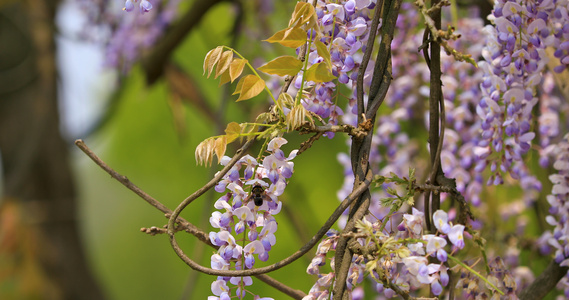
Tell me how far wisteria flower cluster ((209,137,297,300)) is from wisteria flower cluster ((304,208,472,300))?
0.22 ft

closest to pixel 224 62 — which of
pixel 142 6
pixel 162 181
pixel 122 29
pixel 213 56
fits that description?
pixel 213 56

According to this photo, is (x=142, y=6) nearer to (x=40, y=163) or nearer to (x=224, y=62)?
(x=224, y=62)

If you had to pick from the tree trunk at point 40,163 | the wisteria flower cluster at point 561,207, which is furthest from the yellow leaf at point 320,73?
the tree trunk at point 40,163

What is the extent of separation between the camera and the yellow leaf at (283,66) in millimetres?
540

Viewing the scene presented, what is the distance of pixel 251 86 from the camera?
22.4 inches

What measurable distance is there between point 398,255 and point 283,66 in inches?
8.3

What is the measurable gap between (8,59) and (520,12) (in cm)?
315

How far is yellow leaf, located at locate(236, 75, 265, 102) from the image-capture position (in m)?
0.56

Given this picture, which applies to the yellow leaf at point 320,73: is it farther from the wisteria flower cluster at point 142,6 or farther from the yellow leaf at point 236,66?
the wisteria flower cluster at point 142,6

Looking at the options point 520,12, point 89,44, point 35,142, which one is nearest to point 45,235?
point 35,142

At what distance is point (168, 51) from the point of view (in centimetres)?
182

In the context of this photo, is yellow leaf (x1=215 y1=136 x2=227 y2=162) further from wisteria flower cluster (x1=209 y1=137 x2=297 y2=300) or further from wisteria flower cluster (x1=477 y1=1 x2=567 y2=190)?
wisteria flower cluster (x1=477 y1=1 x2=567 y2=190)

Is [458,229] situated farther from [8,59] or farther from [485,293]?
[8,59]

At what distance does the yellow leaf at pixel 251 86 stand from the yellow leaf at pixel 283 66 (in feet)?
0.08
